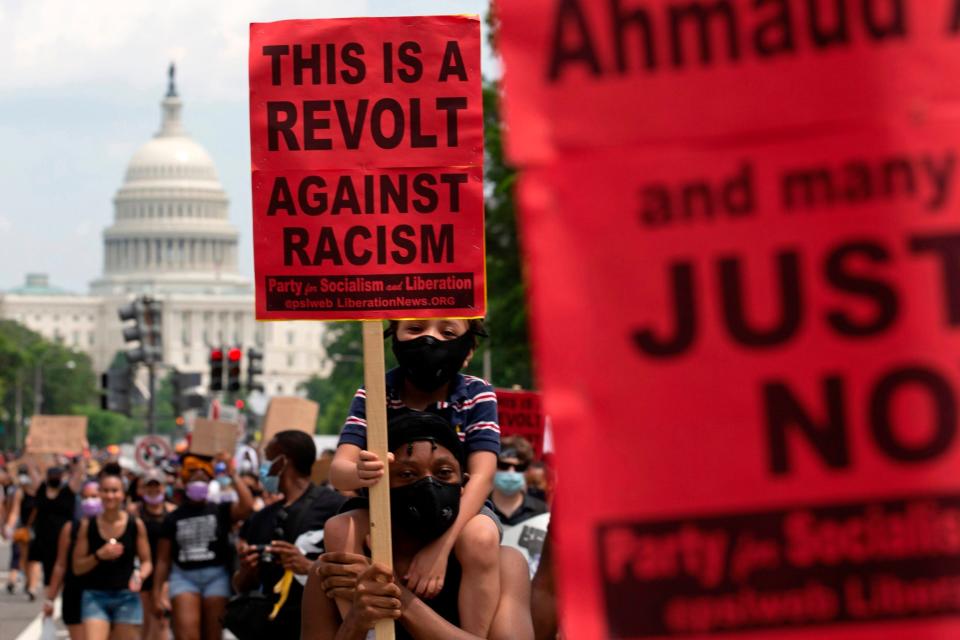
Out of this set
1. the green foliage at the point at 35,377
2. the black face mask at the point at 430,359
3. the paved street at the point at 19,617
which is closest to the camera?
the black face mask at the point at 430,359

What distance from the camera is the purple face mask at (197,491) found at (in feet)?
45.2

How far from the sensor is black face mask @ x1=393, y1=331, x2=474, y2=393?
578cm

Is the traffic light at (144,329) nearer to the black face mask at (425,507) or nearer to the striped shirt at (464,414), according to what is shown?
the striped shirt at (464,414)

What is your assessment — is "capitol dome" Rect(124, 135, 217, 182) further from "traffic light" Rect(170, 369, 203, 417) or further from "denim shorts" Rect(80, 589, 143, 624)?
"denim shorts" Rect(80, 589, 143, 624)

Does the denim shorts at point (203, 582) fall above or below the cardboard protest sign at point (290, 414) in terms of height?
below

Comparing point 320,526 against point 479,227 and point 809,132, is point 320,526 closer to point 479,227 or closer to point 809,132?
point 479,227

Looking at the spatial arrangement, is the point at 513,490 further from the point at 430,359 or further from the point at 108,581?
the point at 430,359

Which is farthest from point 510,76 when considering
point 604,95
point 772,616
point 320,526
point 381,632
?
point 320,526

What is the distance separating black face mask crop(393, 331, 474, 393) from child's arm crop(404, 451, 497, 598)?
1.12ft

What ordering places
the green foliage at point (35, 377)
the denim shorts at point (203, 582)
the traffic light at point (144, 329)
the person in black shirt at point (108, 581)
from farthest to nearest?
the green foliage at point (35, 377) → the traffic light at point (144, 329) → the person in black shirt at point (108, 581) → the denim shorts at point (203, 582)

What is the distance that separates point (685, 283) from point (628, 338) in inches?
3.8

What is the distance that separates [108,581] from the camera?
14.1 meters

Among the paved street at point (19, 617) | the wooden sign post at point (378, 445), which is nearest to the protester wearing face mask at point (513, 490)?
the wooden sign post at point (378, 445)

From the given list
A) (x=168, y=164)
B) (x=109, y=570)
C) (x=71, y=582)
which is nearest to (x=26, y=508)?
(x=71, y=582)
